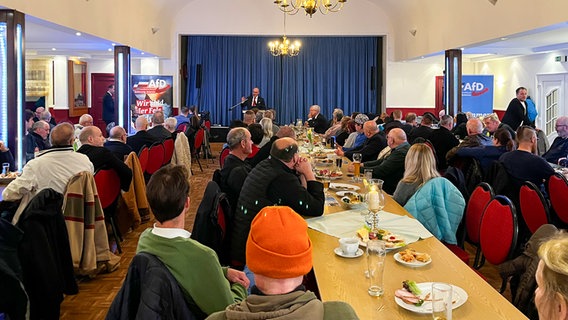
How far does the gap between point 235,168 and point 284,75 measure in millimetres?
13124

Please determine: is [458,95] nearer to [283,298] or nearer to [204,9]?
[204,9]

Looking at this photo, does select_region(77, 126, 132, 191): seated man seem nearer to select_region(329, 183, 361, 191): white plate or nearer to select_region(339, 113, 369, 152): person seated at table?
select_region(329, 183, 361, 191): white plate

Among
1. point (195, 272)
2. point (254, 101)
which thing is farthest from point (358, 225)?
point (254, 101)

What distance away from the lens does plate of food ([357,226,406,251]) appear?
2.84 metres

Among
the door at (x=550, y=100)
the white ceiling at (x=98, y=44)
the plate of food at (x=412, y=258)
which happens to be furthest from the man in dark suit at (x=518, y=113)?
the plate of food at (x=412, y=258)

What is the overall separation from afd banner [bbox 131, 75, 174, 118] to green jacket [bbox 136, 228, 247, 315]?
12.0 meters

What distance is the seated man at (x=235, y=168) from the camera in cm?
422

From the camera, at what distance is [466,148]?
616 cm

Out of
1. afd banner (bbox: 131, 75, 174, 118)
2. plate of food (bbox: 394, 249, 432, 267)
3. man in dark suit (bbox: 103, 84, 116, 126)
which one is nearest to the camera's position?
plate of food (bbox: 394, 249, 432, 267)

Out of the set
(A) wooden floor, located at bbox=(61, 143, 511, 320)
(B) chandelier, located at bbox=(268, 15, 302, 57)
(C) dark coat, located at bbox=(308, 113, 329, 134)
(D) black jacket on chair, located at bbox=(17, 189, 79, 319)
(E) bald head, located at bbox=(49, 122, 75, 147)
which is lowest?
(A) wooden floor, located at bbox=(61, 143, 511, 320)

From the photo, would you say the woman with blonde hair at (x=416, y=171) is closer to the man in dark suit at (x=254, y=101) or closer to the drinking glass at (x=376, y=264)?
the drinking glass at (x=376, y=264)

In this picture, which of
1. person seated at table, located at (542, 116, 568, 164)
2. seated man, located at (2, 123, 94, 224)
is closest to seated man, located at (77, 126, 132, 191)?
seated man, located at (2, 123, 94, 224)

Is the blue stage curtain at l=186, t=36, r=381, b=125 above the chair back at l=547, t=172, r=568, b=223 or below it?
above

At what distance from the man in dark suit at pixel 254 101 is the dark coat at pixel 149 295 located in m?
14.0
